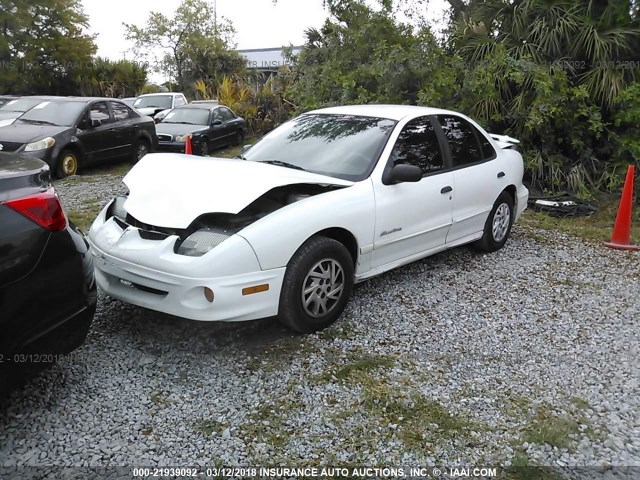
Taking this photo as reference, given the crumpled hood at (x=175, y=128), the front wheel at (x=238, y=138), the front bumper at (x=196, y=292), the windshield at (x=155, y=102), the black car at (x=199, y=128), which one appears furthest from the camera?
A: the windshield at (x=155, y=102)

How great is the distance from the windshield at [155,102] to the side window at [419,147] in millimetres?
14984

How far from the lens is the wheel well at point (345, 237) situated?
13.3 feet

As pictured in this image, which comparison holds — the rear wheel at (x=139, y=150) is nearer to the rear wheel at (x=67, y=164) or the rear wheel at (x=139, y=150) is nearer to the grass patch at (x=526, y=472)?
the rear wheel at (x=67, y=164)

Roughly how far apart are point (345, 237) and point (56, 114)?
321 inches

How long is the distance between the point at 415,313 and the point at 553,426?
1.54 m

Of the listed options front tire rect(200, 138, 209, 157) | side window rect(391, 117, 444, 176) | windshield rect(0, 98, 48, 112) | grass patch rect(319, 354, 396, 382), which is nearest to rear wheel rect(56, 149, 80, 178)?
windshield rect(0, 98, 48, 112)

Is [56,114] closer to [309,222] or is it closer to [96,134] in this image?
[96,134]

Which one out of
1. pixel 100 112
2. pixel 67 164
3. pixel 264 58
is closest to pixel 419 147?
pixel 67 164

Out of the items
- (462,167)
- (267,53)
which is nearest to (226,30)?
(267,53)

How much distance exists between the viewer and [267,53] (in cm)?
3419

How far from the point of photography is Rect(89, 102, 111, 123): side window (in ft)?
34.6

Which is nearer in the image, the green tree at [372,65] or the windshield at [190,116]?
the green tree at [372,65]

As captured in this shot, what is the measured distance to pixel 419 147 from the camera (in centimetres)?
493

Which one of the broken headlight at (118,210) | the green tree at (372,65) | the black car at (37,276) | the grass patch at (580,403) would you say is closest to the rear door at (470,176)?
the grass patch at (580,403)
